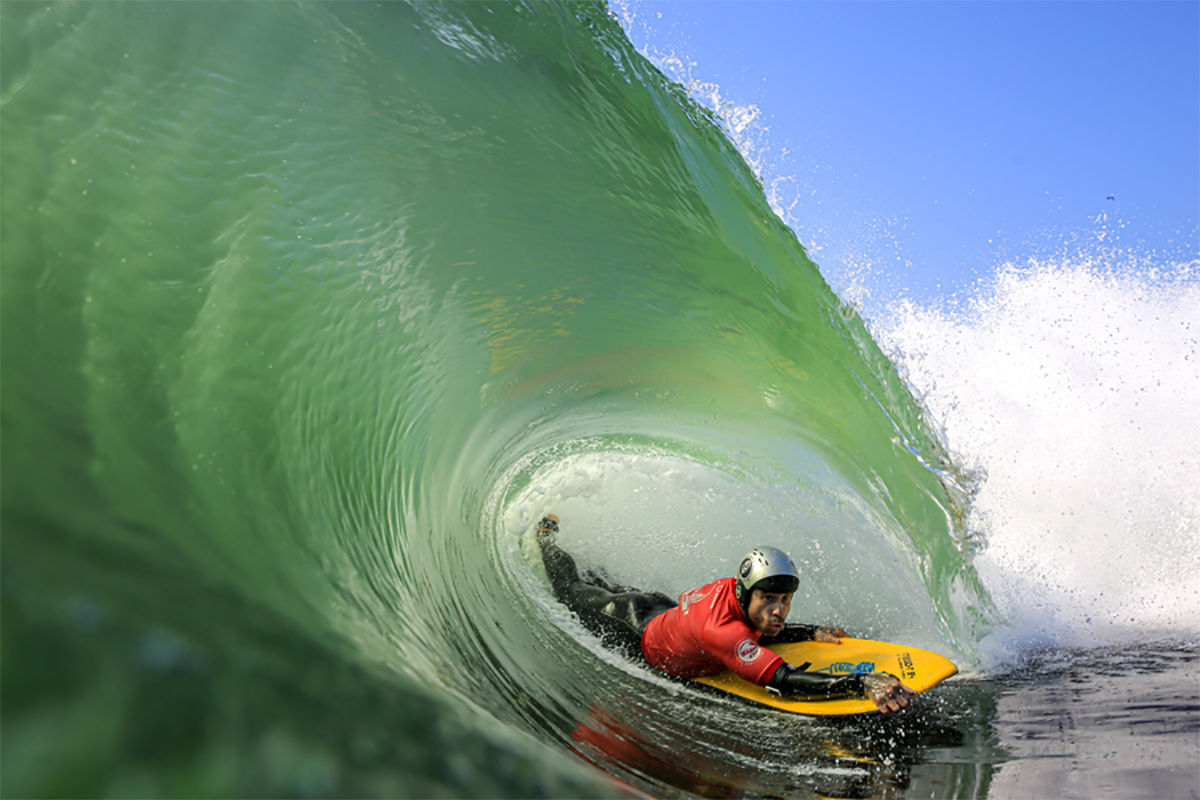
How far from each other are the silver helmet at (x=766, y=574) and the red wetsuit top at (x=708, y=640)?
9 cm

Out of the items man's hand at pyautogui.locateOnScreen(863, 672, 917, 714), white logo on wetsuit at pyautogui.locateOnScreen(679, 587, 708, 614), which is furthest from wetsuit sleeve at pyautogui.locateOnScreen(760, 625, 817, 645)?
man's hand at pyautogui.locateOnScreen(863, 672, 917, 714)

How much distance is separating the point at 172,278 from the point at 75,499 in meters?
1.48

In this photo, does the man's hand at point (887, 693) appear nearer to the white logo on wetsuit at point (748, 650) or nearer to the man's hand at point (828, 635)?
the white logo on wetsuit at point (748, 650)

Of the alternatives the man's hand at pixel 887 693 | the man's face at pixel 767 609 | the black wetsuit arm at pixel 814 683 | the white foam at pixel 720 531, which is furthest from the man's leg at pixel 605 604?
the man's hand at pixel 887 693

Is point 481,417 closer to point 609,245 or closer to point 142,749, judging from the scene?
point 609,245

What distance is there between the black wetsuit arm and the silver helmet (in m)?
0.37

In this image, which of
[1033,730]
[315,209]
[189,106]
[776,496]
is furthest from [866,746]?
[189,106]

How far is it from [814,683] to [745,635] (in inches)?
14.5

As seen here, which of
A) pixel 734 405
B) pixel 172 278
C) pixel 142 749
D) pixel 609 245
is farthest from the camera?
pixel 734 405

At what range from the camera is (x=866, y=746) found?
2805mm

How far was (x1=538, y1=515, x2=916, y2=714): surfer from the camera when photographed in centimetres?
311

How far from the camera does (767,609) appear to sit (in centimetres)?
329

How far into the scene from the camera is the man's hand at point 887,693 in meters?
2.90

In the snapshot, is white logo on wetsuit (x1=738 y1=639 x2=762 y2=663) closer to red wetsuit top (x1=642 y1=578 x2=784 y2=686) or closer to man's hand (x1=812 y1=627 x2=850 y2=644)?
red wetsuit top (x1=642 y1=578 x2=784 y2=686)
